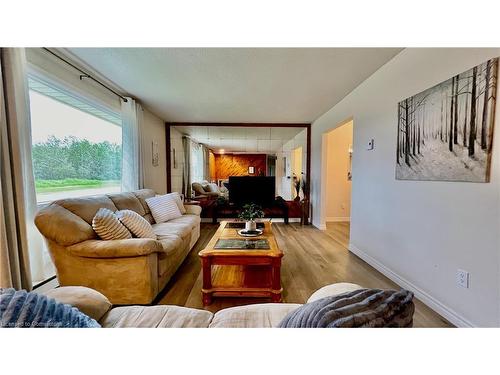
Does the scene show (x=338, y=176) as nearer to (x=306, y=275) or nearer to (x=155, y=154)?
(x=306, y=275)

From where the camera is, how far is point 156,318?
0.98 meters

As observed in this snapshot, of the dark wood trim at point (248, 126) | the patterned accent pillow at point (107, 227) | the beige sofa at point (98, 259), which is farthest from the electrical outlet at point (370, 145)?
the patterned accent pillow at point (107, 227)

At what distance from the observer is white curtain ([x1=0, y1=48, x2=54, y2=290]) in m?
1.37

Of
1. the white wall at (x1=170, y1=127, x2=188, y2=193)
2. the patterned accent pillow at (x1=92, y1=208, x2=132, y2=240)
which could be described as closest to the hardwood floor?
the patterned accent pillow at (x1=92, y1=208, x2=132, y2=240)

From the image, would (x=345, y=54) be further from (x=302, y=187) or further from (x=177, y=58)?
(x=302, y=187)

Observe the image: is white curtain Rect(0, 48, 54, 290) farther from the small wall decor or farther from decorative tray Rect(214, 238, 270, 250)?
the small wall decor

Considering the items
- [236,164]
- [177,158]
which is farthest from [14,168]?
[236,164]

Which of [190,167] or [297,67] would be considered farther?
[190,167]

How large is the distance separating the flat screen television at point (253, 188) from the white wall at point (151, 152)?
1.56 m

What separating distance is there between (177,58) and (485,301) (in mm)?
3182

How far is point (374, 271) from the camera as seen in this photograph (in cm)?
240

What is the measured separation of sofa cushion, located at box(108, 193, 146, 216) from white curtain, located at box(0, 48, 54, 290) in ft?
2.94

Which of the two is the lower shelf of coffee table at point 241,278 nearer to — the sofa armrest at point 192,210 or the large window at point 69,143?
the sofa armrest at point 192,210
